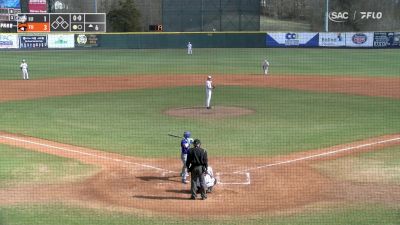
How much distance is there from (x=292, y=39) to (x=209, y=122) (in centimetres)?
3059

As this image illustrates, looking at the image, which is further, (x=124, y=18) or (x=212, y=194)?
(x=124, y=18)

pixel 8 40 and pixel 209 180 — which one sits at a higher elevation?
pixel 8 40

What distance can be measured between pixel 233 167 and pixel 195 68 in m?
22.1

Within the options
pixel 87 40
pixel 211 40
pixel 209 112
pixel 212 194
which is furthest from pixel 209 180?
pixel 87 40

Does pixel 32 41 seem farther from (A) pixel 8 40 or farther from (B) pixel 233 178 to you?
(B) pixel 233 178

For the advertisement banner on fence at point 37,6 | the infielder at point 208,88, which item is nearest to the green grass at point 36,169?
the infielder at point 208,88

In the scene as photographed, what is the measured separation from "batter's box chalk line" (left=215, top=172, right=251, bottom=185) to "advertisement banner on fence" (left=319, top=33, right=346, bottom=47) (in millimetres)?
35891

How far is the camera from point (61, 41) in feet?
143

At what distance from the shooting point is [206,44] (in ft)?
146

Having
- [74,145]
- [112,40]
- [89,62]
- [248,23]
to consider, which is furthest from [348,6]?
[74,145]

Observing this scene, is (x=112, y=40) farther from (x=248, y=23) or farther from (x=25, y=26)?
(x=25, y=26)

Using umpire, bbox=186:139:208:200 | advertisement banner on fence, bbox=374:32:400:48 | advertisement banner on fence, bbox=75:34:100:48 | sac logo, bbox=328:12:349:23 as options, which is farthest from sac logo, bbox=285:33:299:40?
umpire, bbox=186:139:208:200

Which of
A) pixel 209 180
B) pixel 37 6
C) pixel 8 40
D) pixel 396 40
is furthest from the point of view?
pixel 396 40
